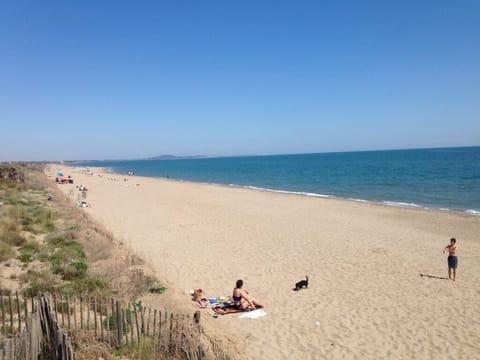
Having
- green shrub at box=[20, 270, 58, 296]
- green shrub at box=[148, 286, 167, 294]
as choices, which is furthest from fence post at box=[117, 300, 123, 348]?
green shrub at box=[148, 286, 167, 294]

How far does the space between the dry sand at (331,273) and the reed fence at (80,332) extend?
56.0 inches

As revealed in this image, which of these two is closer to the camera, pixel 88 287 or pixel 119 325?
pixel 119 325

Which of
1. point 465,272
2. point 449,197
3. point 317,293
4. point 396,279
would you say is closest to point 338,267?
point 396,279

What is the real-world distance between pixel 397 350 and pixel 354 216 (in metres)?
15.6

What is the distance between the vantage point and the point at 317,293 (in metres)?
9.38

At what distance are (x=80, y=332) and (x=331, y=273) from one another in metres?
7.97

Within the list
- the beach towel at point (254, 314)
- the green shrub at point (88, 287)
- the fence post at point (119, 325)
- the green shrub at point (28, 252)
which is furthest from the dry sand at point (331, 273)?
the green shrub at point (28, 252)

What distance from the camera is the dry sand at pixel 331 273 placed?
22.8ft

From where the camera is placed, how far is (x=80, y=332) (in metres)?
5.22

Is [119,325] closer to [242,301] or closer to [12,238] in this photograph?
[242,301]

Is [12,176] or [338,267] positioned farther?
[12,176]

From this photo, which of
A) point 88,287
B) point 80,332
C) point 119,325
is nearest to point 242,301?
point 88,287

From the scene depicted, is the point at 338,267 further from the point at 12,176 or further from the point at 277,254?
the point at 12,176

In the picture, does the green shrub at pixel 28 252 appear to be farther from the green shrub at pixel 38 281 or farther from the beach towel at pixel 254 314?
the beach towel at pixel 254 314
